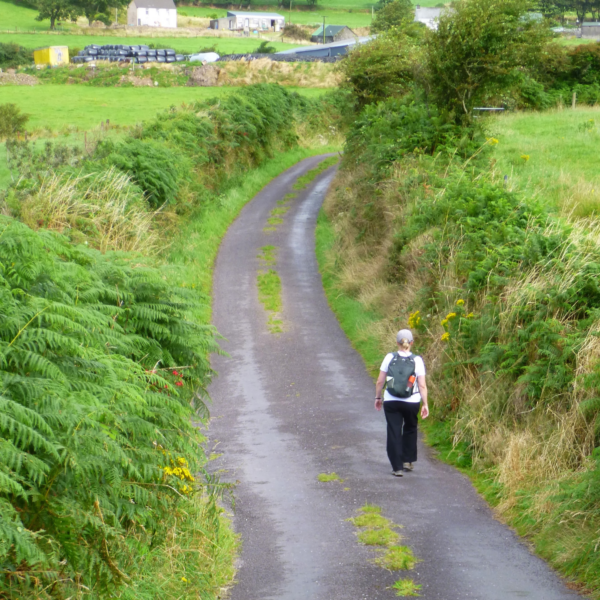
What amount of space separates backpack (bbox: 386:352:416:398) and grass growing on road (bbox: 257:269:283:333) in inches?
302

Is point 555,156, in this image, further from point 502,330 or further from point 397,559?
point 397,559

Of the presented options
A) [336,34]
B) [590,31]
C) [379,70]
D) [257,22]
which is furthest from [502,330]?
[257,22]

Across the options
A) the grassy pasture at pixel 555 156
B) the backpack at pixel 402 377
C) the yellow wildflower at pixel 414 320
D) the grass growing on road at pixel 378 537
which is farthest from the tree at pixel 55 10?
the grass growing on road at pixel 378 537

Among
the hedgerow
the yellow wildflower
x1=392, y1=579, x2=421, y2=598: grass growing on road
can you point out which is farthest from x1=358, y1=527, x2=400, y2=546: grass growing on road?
the yellow wildflower

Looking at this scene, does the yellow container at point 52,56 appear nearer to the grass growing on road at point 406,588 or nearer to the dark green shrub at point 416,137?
the dark green shrub at point 416,137

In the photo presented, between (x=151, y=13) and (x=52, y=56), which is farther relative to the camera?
(x=151, y=13)

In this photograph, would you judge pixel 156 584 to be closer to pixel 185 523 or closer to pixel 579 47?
pixel 185 523

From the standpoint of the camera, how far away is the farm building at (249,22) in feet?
427

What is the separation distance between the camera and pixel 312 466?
10.4 metres

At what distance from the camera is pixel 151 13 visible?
122000mm

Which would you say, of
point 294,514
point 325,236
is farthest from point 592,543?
point 325,236

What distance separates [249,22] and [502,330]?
131 metres

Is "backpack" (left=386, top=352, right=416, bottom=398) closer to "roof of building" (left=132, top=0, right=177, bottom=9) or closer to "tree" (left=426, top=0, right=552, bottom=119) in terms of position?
"tree" (left=426, top=0, right=552, bottom=119)

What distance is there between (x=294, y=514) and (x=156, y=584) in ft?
9.68
